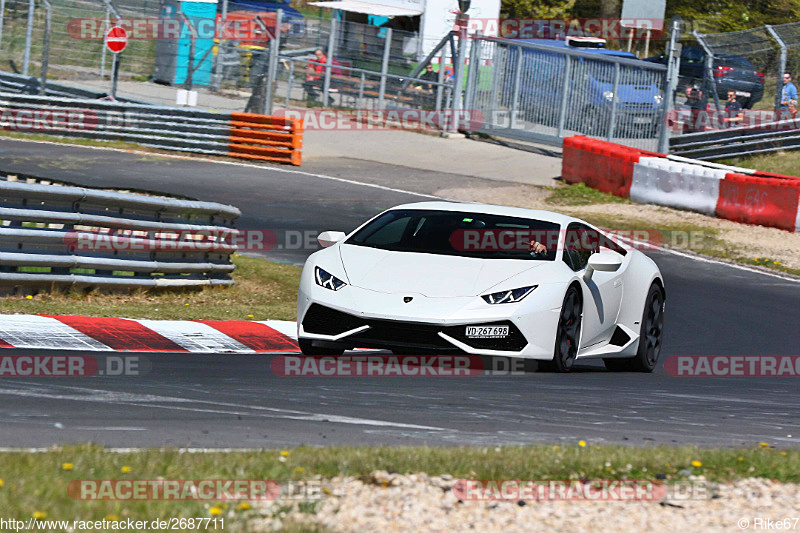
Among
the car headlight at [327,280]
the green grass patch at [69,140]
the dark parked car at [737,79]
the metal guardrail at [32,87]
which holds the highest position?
the dark parked car at [737,79]

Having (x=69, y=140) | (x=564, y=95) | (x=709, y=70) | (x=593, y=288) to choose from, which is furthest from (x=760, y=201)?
(x=69, y=140)

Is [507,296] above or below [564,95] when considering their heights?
below

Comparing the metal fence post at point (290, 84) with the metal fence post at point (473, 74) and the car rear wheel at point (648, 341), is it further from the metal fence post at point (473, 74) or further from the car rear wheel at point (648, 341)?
the car rear wheel at point (648, 341)

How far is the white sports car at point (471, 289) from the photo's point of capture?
8016 millimetres

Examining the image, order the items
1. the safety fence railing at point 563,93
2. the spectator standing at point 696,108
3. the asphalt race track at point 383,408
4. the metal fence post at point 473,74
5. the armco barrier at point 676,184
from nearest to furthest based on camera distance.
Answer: the asphalt race track at point 383,408
the armco barrier at point 676,184
the spectator standing at point 696,108
the safety fence railing at point 563,93
the metal fence post at point 473,74

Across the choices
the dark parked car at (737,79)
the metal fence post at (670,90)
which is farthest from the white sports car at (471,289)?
the metal fence post at (670,90)

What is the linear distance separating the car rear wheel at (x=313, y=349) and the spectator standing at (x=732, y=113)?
19118 millimetres

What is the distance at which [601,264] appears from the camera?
8.90m

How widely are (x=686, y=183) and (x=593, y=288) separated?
13002 millimetres

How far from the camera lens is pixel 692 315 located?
44.9 ft

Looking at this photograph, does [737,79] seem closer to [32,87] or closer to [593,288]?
[32,87]

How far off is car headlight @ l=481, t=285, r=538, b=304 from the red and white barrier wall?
40.8 ft

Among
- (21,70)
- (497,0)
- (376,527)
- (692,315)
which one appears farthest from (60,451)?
(497,0)

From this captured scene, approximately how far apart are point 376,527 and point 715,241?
Answer: 15.6 m
